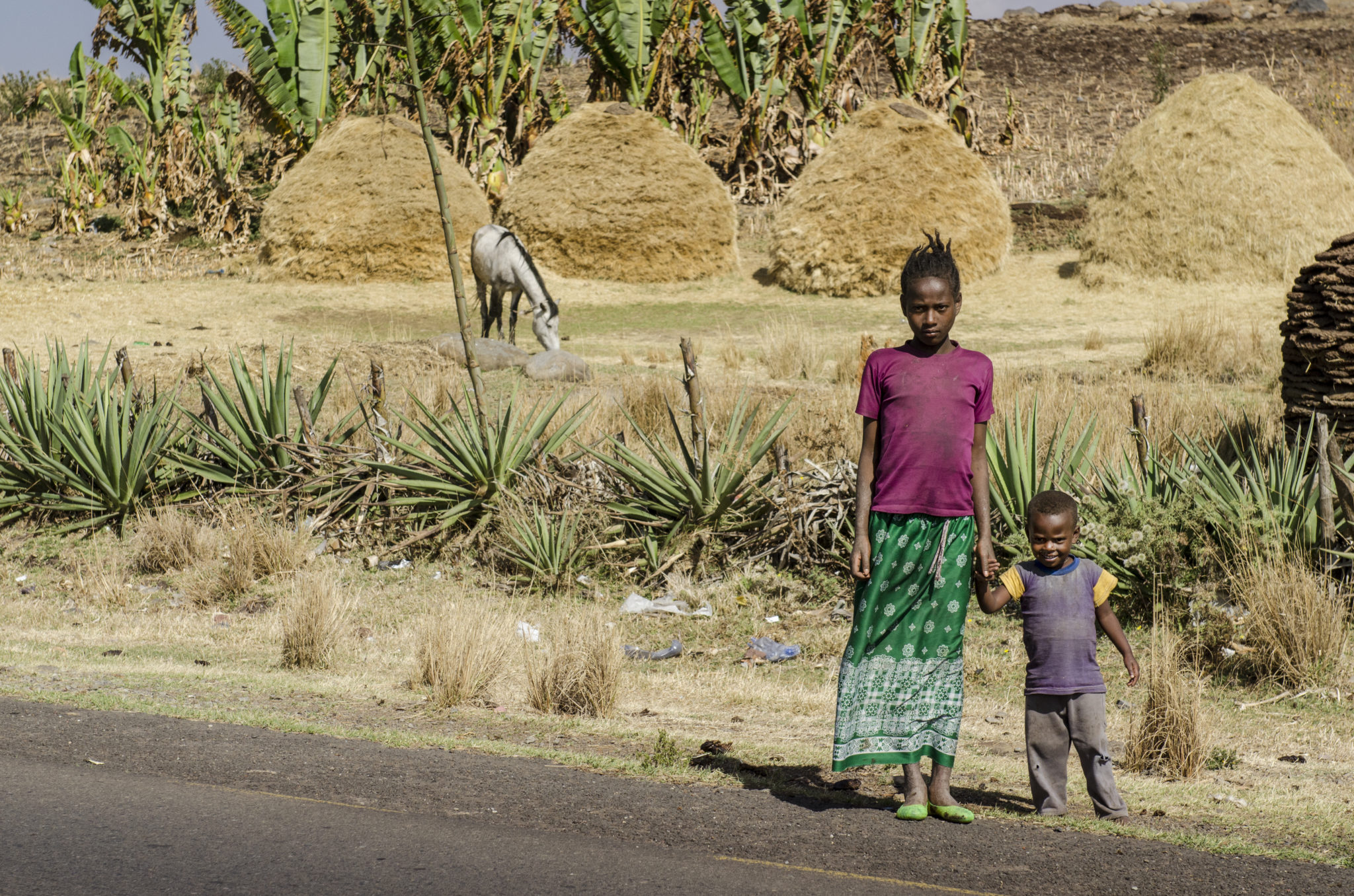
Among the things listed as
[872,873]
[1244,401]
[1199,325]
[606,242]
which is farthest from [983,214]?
[872,873]

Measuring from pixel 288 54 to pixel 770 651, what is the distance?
2052 centimetres

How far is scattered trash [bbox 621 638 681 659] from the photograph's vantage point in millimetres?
7980

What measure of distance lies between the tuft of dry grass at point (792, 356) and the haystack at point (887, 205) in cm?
708

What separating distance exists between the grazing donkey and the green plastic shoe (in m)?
11.9

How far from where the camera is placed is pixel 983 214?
909 inches

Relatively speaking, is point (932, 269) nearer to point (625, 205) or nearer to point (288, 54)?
point (625, 205)

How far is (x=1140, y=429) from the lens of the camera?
862 centimetres

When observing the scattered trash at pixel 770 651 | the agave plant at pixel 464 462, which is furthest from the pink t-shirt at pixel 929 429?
the agave plant at pixel 464 462

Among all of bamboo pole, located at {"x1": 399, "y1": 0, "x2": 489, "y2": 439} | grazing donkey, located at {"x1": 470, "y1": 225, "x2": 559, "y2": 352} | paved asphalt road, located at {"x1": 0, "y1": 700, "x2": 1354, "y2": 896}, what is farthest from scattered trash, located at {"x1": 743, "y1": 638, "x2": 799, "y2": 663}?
grazing donkey, located at {"x1": 470, "y1": 225, "x2": 559, "y2": 352}

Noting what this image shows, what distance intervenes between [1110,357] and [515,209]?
12869 millimetres

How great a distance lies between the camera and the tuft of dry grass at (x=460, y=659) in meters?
6.41

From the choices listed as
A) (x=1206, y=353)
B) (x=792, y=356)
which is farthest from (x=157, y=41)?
(x=1206, y=353)

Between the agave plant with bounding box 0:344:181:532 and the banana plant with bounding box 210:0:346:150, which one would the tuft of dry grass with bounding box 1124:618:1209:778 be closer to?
the agave plant with bounding box 0:344:181:532

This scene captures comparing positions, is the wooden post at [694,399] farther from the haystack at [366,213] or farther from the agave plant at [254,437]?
the haystack at [366,213]
